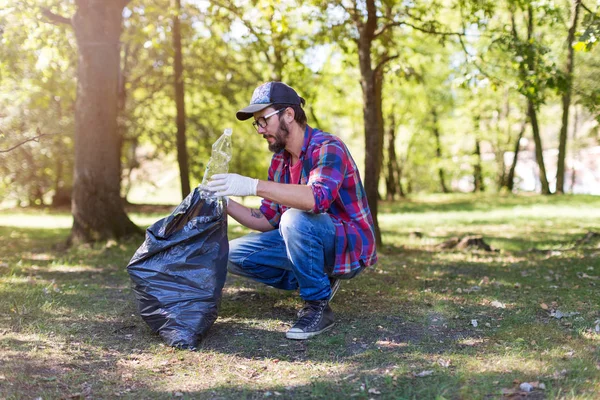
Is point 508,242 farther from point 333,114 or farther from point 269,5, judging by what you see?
point 333,114

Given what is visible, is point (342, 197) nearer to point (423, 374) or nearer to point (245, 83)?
point (423, 374)

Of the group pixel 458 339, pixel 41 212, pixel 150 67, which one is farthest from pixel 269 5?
pixel 41 212

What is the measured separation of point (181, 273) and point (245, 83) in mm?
12005

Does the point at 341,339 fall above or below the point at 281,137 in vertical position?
below

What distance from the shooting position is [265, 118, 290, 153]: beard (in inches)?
134

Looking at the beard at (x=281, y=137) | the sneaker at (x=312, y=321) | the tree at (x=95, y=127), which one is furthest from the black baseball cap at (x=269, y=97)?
the tree at (x=95, y=127)

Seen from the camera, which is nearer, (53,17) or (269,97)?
(269,97)

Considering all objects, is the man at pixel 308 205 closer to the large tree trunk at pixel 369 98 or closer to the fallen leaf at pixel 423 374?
the fallen leaf at pixel 423 374

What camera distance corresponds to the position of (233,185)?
3125 mm

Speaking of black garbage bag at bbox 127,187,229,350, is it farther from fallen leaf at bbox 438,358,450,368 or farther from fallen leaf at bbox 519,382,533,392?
fallen leaf at bbox 519,382,533,392

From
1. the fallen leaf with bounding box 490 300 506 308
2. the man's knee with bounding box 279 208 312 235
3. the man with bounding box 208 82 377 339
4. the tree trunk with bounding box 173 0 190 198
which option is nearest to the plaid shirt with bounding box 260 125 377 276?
the man with bounding box 208 82 377 339

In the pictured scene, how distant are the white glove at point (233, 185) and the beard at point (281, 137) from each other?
417 millimetres

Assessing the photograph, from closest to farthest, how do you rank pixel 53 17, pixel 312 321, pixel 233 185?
1. pixel 233 185
2. pixel 312 321
3. pixel 53 17

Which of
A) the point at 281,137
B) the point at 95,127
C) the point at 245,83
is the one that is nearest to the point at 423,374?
the point at 281,137
